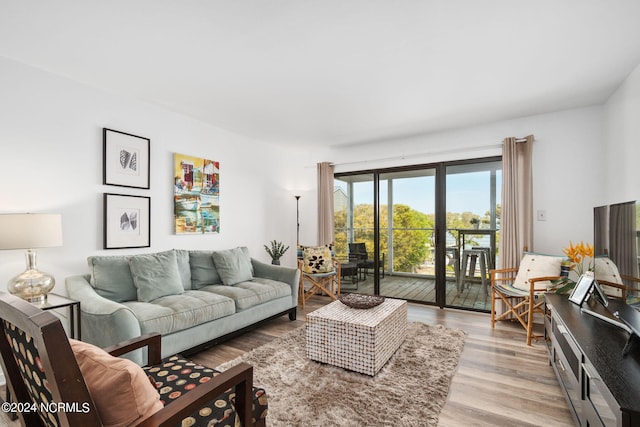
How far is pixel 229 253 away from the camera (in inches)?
152

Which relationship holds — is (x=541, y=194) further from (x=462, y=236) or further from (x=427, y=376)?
(x=427, y=376)

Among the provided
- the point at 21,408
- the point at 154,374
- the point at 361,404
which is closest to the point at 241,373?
the point at 154,374

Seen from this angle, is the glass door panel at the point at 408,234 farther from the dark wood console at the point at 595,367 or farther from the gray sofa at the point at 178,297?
the dark wood console at the point at 595,367

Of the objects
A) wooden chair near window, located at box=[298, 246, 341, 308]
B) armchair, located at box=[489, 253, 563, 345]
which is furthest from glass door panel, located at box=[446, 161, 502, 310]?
wooden chair near window, located at box=[298, 246, 341, 308]

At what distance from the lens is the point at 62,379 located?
861 mm

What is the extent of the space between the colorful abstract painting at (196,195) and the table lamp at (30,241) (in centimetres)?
141

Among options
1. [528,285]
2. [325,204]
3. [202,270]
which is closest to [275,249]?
[325,204]

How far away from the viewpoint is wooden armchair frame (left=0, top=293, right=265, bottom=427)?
861 millimetres

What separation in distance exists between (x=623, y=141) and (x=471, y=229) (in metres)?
1.85

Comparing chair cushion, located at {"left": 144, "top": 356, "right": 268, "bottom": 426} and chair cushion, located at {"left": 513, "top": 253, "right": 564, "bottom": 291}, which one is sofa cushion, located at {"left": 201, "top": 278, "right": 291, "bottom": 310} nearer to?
chair cushion, located at {"left": 144, "top": 356, "right": 268, "bottom": 426}

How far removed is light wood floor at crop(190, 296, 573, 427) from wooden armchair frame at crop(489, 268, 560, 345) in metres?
0.13

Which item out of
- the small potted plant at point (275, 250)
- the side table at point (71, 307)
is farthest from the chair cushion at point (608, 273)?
the side table at point (71, 307)

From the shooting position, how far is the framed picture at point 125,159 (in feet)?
10.2

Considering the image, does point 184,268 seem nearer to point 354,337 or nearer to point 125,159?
point 125,159
